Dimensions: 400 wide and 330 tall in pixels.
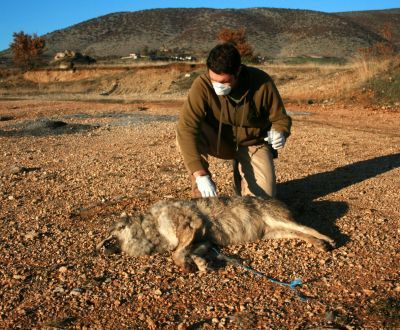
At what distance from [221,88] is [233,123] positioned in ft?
1.88

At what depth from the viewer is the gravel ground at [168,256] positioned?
3.13 metres

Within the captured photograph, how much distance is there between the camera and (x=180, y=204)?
416 cm

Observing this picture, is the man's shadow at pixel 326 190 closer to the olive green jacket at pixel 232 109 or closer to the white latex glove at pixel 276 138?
the white latex glove at pixel 276 138

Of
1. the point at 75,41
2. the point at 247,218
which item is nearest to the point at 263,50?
the point at 75,41

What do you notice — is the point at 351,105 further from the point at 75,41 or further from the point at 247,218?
the point at 75,41

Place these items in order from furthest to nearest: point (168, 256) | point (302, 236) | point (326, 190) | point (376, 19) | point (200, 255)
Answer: point (376, 19) < point (326, 190) < point (302, 236) < point (168, 256) < point (200, 255)

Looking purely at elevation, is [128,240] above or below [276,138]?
below

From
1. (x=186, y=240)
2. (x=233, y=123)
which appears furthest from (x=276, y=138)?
(x=186, y=240)

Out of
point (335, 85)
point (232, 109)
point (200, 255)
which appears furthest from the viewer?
point (335, 85)

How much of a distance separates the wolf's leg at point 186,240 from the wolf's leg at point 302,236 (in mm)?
639

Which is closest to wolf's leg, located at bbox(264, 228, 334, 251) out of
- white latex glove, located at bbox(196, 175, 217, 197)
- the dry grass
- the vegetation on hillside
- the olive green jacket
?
white latex glove, located at bbox(196, 175, 217, 197)

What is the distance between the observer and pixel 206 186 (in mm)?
4430

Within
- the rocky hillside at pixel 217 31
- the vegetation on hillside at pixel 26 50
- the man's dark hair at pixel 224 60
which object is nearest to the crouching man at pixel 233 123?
the man's dark hair at pixel 224 60

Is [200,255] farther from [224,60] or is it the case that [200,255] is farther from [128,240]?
[224,60]
